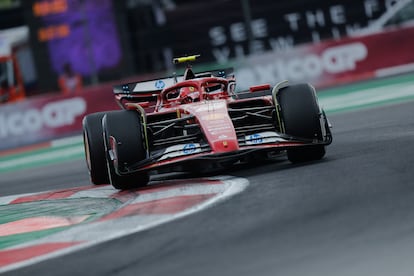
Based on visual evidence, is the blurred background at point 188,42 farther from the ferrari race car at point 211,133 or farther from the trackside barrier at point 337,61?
the ferrari race car at point 211,133

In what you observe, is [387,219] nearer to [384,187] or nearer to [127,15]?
[384,187]

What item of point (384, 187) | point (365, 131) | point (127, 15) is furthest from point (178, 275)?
point (127, 15)

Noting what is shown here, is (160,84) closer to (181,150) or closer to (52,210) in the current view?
(181,150)

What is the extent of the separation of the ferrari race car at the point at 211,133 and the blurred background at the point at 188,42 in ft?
35.4

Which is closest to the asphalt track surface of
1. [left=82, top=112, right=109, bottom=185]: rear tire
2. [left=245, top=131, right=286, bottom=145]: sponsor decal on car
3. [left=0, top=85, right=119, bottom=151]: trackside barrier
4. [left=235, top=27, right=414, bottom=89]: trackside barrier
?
[left=245, top=131, right=286, bottom=145]: sponsor decal on car

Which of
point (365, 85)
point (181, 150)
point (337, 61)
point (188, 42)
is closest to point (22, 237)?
point (181, 150)

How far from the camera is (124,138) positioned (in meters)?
9.05

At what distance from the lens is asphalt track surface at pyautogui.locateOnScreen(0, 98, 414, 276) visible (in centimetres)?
507

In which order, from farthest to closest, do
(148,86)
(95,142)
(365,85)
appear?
(365,85) < (148,86) < (95,142)

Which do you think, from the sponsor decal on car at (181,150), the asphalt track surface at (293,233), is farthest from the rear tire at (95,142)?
the asphalt track surface at (293,233)

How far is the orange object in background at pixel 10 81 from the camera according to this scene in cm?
2872

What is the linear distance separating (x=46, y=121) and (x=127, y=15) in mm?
4340

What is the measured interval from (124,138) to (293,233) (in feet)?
11.5

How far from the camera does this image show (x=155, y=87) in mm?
10930
